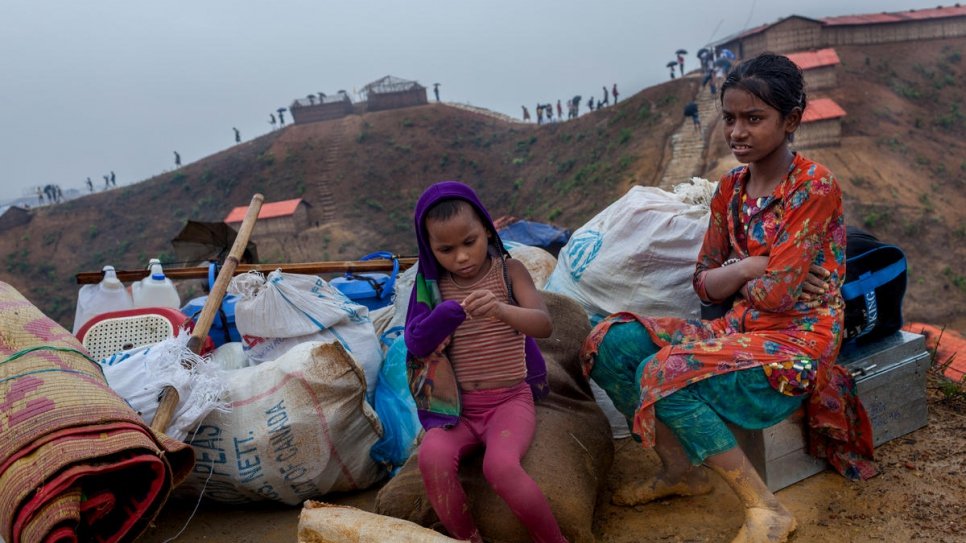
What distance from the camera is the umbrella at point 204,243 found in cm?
462

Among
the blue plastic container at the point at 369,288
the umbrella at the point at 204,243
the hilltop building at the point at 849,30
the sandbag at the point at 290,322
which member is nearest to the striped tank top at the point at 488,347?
the sandbag at the point at 290,322

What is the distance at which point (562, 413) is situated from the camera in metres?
2.09

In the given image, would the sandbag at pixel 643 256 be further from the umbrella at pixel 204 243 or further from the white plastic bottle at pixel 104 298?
the umbrella at pixel 204 243

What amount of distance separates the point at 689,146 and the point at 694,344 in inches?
780

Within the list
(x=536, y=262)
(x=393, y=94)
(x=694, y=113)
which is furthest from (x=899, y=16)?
(x=536, y=262)

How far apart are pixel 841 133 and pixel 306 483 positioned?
21480mm

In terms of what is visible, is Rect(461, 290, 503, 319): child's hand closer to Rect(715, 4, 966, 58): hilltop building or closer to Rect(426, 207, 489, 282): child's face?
Rect(426, 207, 489, 282): child's face

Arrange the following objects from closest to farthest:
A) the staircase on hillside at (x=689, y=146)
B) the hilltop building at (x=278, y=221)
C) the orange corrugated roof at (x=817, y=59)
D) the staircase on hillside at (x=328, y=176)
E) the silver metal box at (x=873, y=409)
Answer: the silver metal box at (x=873, y=409) < the staircase on hillside at (x=689, y=146) < the orange corrugated roof at (x=817, y=59) < the hilltop building at (x=278, y=221) < the staircase on hillside at (x=328, y=176)

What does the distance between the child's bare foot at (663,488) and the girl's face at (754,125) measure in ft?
3.36

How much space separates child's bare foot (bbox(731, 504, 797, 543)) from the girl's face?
3.25 ft

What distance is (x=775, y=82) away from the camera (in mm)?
1797

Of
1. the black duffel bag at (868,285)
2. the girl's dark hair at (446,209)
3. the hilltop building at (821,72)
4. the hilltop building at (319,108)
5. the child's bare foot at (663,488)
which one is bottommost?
the child's bare foot at (663,488)

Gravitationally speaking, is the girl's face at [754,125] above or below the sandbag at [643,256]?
above

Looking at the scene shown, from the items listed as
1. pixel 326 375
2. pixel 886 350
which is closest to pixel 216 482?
pixel 326 375
